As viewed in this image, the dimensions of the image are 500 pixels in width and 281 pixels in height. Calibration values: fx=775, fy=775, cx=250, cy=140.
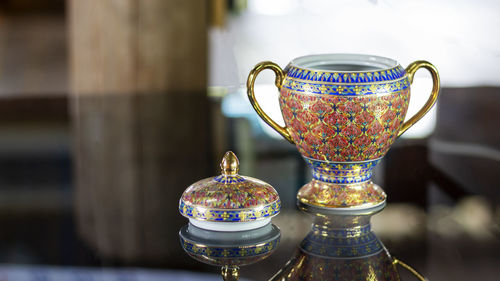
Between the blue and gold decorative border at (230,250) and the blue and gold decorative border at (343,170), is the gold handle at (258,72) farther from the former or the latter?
the blue and gold decorative border at (230,250)

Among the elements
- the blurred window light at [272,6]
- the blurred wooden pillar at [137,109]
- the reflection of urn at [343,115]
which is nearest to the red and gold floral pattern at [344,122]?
the reflection of urn at [343,115]

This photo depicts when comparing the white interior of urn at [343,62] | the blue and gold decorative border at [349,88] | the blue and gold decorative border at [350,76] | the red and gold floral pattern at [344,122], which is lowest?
the red and gold floral pattern at [344,122]

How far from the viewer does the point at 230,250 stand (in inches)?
36.4

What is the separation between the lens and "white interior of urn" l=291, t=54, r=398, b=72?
1.08 m

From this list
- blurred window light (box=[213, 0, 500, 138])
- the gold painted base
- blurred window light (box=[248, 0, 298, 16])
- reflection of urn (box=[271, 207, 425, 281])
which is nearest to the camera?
reflection of urn (box=[271, 207, 425, 281])

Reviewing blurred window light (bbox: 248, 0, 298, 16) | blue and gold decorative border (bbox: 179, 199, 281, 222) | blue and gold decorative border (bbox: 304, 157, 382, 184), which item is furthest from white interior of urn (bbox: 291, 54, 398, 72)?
blurred window light (bbox: 248, 0, 298, 16)

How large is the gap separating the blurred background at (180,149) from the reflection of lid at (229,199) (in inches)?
2.2

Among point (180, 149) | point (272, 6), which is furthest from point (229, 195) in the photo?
point (272, 6)

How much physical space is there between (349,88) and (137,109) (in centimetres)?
75

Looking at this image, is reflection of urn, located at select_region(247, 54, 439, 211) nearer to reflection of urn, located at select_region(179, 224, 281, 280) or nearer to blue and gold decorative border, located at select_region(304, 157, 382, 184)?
blue and gold decorative border, located at select_region(304, 157, 382, 184)

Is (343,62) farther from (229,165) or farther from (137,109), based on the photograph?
(137,109)

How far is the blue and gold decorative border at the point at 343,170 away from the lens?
1049 millimetres

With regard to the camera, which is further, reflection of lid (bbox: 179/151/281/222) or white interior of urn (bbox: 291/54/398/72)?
white interior of urn (bbox: 291/54/398/72)

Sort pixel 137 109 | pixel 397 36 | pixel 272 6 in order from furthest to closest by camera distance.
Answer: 1. pixel 272 6
2. pixel 397 36
3. pixel 137 109
